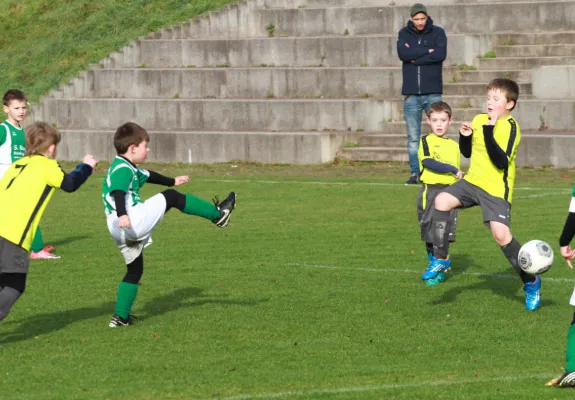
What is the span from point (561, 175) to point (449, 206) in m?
9.44

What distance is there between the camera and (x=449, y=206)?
946cm

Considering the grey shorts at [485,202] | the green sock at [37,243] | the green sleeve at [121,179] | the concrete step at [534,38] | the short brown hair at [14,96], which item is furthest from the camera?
the concrete step at [534,38]

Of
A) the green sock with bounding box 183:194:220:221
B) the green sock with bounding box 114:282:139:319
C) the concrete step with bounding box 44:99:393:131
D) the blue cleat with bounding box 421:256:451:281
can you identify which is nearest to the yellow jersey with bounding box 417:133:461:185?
the blue cleat with bounding box 421:256:451:281

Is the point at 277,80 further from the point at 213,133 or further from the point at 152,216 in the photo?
the point at 152,216

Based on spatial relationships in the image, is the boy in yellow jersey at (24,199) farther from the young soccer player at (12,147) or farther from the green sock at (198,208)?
the young soccer player at (12,147)

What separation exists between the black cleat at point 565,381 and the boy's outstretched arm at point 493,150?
279 centimetres

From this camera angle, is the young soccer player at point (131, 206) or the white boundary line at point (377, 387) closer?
the white boundary line at point (377, 387)

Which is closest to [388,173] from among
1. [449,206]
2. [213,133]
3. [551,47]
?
[213,133]

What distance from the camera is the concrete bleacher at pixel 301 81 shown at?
847 inches

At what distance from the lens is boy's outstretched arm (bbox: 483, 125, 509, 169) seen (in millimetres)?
8922

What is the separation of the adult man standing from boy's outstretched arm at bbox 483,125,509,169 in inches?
366

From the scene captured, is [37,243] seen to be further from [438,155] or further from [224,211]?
[438,155]

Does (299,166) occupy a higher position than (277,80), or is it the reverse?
(277,80)

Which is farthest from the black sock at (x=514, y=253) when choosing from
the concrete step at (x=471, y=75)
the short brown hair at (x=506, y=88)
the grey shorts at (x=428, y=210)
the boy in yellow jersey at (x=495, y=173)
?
the concrete step at (x=471, y=75)
